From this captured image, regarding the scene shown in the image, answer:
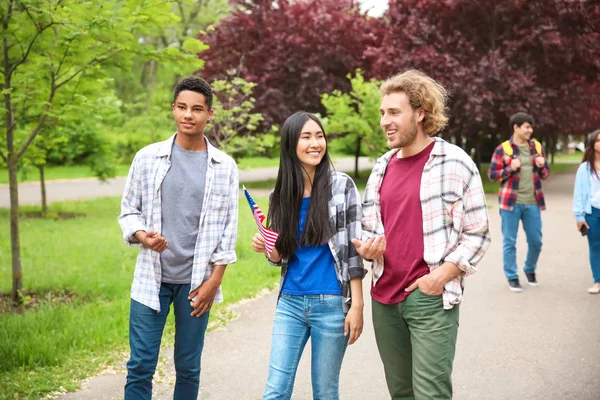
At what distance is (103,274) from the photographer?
8.72 meters

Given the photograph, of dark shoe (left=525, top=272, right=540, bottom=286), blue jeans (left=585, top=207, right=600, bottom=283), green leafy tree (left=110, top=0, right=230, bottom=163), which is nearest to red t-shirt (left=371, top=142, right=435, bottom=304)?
blue jeans (left=585, top=207, right=600, bottom=283)

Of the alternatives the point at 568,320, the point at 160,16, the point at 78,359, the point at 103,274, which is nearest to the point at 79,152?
the point at 103,274

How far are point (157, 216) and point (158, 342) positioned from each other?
2.25ft

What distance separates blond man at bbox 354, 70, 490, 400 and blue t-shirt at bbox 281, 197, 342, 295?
0.22 meters

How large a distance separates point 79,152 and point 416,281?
47.0 ft

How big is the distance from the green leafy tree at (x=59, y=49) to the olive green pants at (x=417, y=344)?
4289mm

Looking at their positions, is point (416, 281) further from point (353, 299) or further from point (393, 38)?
point (393, 38)

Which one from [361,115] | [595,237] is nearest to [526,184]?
[595,237]

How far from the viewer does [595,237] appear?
25.5 ft

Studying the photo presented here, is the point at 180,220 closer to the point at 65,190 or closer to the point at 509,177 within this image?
the point at 509,177

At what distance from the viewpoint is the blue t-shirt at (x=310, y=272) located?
10.8 feet

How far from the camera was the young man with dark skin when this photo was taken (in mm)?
3545

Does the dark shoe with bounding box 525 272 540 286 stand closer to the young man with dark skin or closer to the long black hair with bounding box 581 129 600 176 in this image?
the long black hair with bounding box 581 129 600 176

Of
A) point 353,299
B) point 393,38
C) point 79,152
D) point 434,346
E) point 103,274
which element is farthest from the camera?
point 393,38
